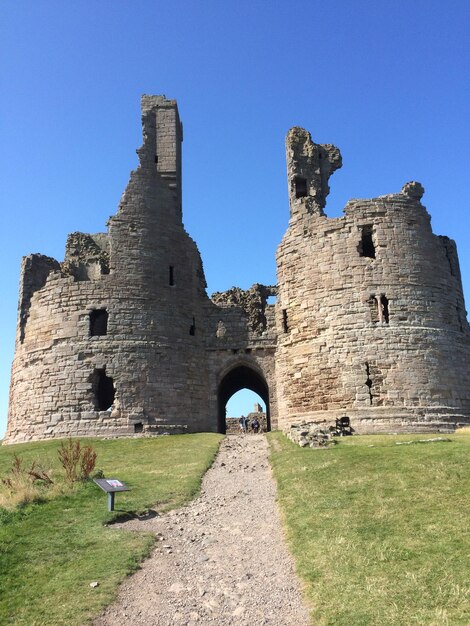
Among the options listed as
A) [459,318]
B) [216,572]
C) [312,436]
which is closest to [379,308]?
[459,318]

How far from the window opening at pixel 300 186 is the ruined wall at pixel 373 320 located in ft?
5.59

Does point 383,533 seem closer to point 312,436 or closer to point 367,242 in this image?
point 312,436

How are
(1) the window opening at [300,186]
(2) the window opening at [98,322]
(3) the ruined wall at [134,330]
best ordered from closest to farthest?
(3) the ruined wall at [134,330], (2) the window opening at [98,322], (1) the window opening at [300,186]

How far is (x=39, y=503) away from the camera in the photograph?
11.4 meters

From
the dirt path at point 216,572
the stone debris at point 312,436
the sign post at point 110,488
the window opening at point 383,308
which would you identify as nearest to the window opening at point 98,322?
the stone debris at point 312,436

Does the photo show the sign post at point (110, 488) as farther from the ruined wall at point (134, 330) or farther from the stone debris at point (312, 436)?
the ruined wall at point (134, 330)

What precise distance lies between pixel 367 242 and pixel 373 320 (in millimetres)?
3612

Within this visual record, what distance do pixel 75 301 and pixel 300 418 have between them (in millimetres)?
10860

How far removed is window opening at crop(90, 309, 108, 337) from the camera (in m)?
24.9

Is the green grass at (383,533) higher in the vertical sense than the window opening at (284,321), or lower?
lower

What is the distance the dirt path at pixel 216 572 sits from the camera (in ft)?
22.5

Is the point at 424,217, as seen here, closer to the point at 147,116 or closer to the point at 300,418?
the point at 300,418

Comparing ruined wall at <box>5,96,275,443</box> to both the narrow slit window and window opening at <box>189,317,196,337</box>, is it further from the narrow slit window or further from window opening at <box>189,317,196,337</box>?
the narrow slit window

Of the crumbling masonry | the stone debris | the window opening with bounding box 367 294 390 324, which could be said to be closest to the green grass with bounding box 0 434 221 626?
the stone debris
